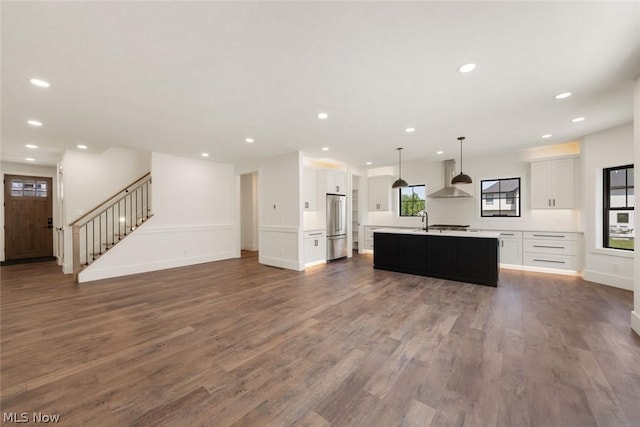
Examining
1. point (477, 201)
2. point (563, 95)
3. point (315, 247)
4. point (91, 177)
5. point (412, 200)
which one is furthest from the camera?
point (412, 200)

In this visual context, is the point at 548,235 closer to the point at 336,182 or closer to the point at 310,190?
the point at 336,182

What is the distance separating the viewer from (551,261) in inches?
217

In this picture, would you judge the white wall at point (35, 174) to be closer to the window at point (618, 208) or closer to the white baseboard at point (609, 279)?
the white baseboard at point (609, 279)

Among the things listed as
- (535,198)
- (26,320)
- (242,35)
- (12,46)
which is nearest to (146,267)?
(26,320)

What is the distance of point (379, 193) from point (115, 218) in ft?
24.2

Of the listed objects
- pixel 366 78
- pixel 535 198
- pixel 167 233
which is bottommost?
pixel 167 233

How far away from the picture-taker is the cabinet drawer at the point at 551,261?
17.4 ft

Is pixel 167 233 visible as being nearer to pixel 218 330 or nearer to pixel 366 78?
pixel 218 330

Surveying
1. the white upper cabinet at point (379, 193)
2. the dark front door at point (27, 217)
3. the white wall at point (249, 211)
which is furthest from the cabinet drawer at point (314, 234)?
the dark front door at point (27, 217)

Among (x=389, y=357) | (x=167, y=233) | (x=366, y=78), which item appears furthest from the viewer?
(x=167, y=233)

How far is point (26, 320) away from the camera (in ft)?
10.3

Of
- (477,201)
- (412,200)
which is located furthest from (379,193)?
(477,201)

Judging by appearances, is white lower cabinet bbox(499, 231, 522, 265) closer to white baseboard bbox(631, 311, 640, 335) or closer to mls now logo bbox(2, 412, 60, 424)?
white baseboard bbox(631, 311, 640, 335)

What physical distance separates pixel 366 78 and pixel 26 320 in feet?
16.2
